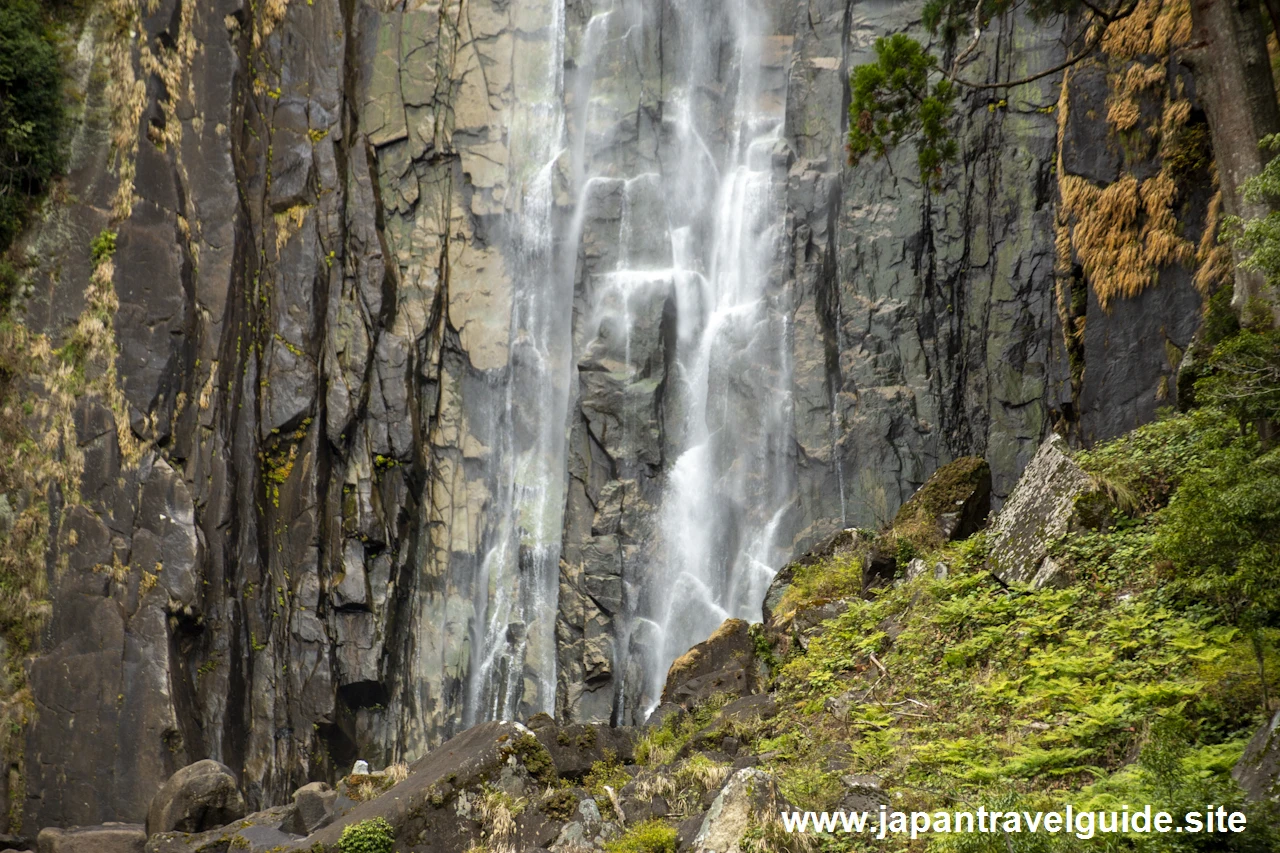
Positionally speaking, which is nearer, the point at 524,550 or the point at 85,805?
the point at 85,805

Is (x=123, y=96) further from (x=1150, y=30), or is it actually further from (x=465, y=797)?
(x=1150, y=30)

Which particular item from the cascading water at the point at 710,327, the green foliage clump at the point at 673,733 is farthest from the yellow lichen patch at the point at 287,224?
the green foliage clump at the point at 673,733

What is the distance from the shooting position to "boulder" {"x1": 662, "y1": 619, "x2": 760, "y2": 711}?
476 inches

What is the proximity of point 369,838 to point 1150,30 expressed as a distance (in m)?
14.3

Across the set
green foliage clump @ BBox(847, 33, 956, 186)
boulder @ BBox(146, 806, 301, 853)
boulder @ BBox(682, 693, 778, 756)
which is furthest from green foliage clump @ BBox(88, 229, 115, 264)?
boulder @ BBox(682, 693, 778, 756)

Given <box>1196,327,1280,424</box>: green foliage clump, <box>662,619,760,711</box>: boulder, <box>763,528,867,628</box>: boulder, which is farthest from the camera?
<box>763,528,867,628</box>: boulder

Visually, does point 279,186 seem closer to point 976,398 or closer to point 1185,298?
point 976,398

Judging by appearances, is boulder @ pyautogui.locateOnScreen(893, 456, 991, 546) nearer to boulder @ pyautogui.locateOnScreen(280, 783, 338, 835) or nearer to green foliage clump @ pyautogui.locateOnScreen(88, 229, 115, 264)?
boulder @ pyautogui.locateOnScreen(280, 783, 338, 835)

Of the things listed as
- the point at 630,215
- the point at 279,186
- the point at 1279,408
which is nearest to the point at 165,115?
the point at 279,186

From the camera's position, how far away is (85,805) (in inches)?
731

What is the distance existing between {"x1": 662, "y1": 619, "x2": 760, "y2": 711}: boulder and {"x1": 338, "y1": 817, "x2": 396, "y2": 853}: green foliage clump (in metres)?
4.30

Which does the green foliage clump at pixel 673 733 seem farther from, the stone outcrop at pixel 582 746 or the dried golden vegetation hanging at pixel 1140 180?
the dried golden vegetation hanging at pixel 1140 180

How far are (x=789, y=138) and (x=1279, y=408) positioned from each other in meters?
21.1

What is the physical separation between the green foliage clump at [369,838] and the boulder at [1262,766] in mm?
7089
